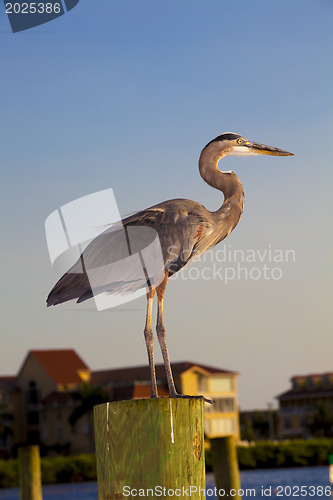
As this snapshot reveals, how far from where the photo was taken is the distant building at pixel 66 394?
244ft

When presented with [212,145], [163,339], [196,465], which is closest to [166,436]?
[196,465]

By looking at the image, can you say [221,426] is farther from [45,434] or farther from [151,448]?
[151,448]

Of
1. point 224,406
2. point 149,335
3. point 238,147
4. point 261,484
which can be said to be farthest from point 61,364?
point 149,335

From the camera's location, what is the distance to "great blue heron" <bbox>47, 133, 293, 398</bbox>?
5539mm

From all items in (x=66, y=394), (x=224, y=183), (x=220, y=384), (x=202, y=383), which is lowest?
(x=220, y=384)

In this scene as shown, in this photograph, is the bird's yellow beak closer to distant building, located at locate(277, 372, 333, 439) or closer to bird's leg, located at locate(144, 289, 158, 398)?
bird's leg, located at locate(144, 289, 158, 398)

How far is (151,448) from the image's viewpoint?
13.8 feet

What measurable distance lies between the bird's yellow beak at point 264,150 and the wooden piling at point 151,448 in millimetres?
2494

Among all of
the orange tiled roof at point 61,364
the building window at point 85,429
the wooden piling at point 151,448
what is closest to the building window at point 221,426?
the building window at point 85,429

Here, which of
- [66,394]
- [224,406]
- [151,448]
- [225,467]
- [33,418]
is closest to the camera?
[151,448]

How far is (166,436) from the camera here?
13.9 ft

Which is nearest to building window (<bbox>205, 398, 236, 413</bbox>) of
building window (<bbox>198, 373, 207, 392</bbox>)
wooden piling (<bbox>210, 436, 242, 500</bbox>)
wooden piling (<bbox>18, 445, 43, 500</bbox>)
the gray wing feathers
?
building window (<bbox>198, 373, 207, 392</bbox>)

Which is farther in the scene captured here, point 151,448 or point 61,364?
point 61,364

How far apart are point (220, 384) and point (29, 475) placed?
2805 inches
